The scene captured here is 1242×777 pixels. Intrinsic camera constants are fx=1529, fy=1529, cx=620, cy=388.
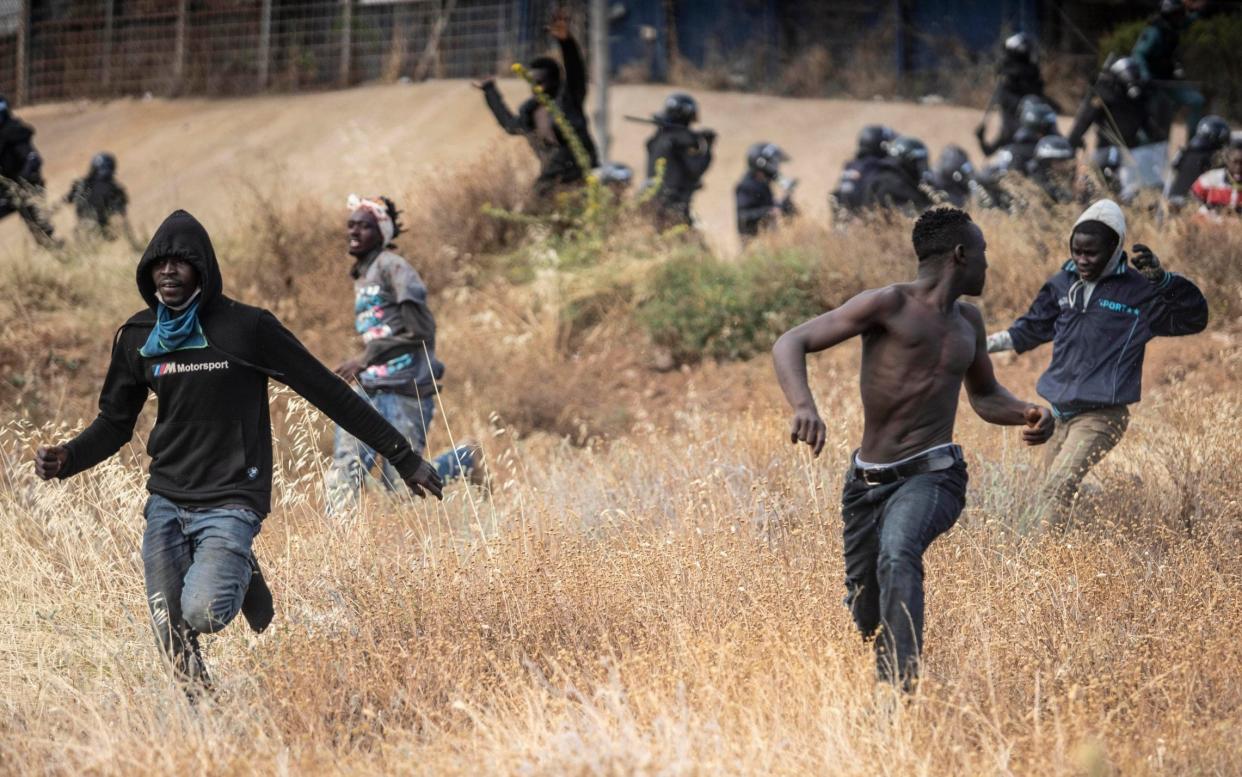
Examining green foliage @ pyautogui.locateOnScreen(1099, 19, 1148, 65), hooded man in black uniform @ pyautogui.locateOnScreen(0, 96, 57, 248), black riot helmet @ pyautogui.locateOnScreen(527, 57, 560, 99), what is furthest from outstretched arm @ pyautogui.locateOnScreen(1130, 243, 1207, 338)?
green foliage @ pyautogui.locateOnScreen(1099, 19, 1148, 65)

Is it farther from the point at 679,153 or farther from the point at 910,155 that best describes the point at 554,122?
the point at 910,155

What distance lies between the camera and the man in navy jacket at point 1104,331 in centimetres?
647

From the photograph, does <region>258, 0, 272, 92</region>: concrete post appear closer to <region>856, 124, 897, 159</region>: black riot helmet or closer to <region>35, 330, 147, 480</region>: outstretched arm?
<region>856, 124, 897, 159</region>: black riot helmet

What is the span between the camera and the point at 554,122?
1351 cm

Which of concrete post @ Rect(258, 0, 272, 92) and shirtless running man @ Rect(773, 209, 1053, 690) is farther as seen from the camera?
concrete post @ Rect(258, 0, 272, 92)

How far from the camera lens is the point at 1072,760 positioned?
3900mm

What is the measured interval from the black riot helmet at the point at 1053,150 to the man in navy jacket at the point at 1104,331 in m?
6.62

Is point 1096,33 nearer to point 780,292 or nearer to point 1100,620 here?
point 780,292

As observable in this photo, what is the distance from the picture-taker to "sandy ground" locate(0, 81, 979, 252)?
21.0 m

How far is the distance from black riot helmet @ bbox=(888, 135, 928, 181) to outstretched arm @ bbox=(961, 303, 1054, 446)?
9.29m

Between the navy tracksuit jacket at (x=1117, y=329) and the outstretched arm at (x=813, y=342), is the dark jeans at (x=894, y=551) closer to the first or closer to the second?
the outstretched arm at (x=813, y=342)

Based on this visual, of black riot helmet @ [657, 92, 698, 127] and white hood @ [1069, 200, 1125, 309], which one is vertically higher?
white hood @ [1069, 200, 1125, 309]

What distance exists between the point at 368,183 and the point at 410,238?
3.60 meters

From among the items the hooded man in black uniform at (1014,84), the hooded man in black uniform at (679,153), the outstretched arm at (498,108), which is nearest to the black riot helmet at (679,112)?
the hooded man in black uniform at (679,153)
